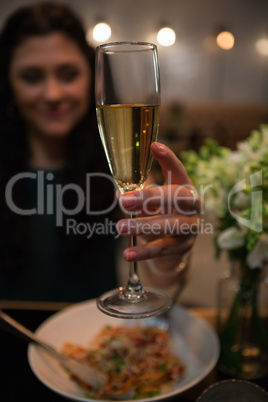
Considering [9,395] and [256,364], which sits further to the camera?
[256,364]

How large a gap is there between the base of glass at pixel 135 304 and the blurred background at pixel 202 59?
124mm

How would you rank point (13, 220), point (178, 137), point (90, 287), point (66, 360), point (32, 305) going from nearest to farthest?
point (66, 360)
point (32, 305)
point (13, 220)
point (90, 287)
point (178, 137)

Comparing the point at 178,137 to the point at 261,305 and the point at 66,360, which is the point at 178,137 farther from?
the point at 66,360

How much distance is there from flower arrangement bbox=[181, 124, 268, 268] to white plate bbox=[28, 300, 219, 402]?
18cm

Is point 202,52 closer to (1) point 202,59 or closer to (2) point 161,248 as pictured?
(1) point 202,59

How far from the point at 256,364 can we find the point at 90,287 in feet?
1.95

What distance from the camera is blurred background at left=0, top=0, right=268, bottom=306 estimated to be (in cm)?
66

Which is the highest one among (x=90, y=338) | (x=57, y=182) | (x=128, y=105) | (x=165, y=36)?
(x=165, y=36)

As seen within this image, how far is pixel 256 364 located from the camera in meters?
0.67

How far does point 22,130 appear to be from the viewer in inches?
34.8

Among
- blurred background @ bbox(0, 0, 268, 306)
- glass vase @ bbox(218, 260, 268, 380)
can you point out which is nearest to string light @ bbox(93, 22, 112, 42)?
blurred background @ bbox(0, 0, 268, 306)

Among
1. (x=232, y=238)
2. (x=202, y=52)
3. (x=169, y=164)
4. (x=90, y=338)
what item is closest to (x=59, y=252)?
(x=90, y=338)

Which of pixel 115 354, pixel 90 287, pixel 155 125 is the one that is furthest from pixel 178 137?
pixel 155 125

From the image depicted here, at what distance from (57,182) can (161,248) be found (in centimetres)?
31
